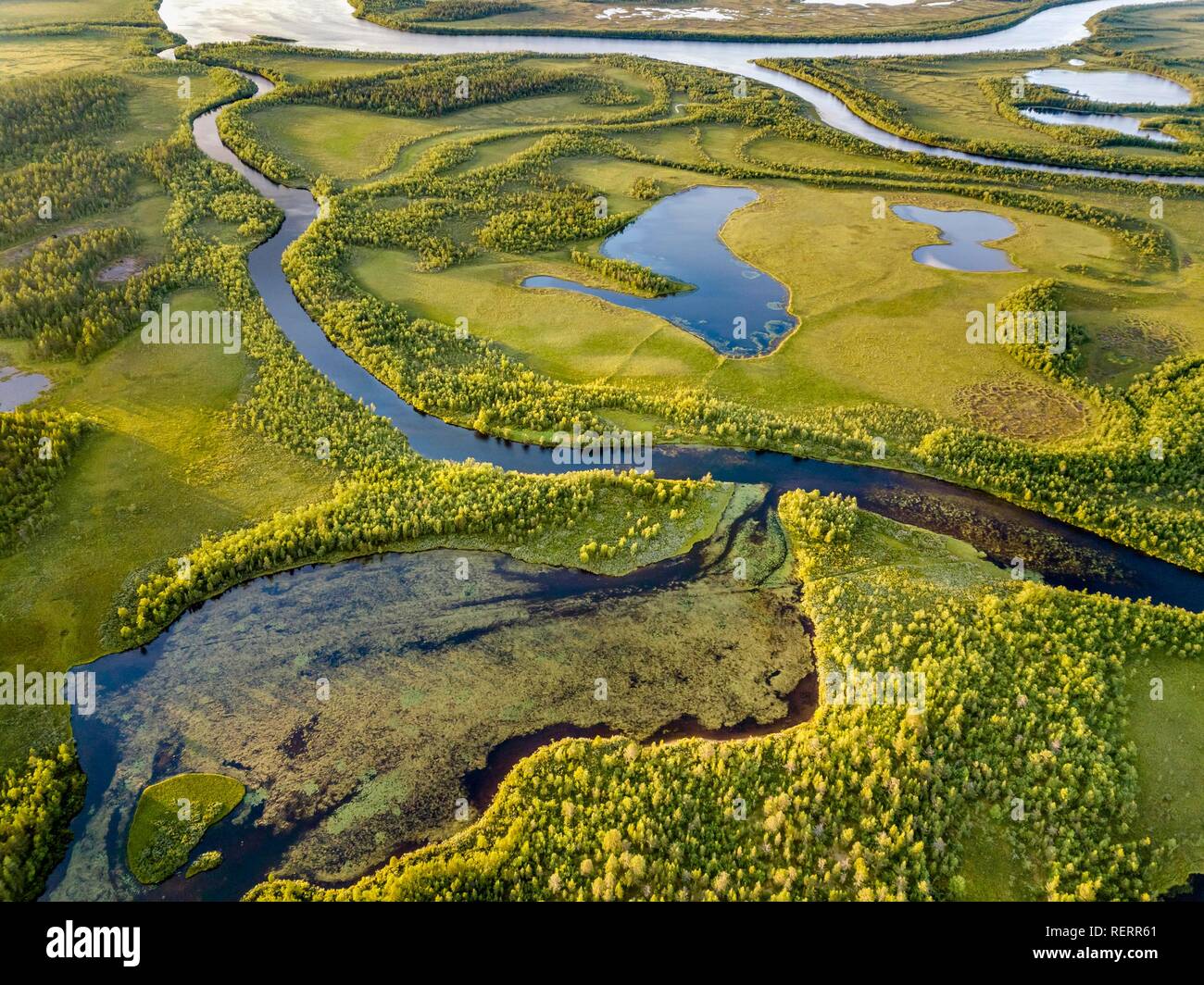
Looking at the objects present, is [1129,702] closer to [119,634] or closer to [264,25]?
[119,634]

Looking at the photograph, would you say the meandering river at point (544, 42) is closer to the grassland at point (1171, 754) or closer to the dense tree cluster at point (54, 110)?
the dense tree cluster at point (54, 110)

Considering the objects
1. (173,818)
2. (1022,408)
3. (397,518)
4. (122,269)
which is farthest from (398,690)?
(122,269)

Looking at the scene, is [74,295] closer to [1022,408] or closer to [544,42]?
[1022,408]

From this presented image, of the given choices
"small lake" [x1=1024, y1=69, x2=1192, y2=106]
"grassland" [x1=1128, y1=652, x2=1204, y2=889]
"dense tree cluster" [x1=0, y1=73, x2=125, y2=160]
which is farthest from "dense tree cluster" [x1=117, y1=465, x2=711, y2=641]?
"small lake" [x1=1024, y1=69, x2=1192, y2=106]

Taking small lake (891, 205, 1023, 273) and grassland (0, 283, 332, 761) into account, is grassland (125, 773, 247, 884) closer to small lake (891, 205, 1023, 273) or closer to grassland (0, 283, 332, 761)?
grassland (0, 283, 332, 761)

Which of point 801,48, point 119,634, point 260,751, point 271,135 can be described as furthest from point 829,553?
point 801,48

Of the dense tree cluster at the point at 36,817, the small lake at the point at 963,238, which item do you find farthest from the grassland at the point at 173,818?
the small lake at the point at 963,238
